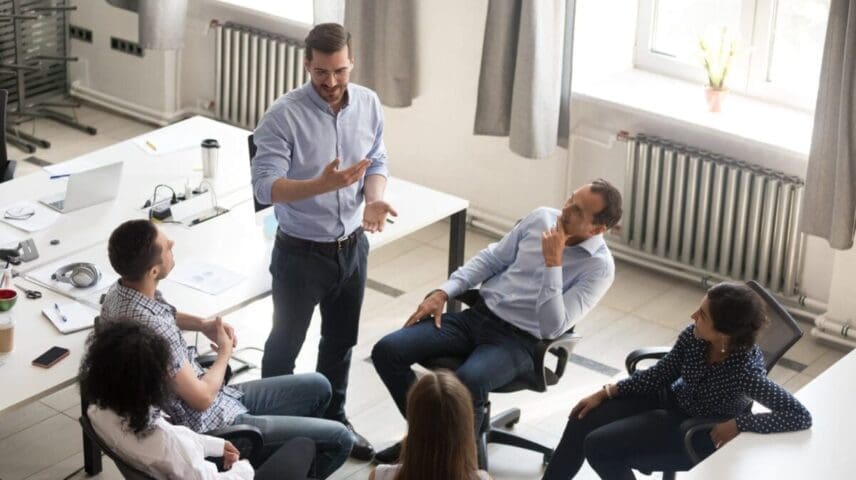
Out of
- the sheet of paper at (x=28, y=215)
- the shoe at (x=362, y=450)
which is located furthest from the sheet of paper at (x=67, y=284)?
the shoe at (x=362, y=450)

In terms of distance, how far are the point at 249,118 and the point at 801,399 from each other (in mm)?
4541

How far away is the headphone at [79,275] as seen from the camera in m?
4.39

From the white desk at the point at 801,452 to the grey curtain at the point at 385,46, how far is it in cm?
330

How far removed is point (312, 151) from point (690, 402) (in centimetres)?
147

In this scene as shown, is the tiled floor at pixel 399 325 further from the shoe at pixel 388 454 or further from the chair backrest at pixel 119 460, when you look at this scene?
the chair backrest at pixel 119 460

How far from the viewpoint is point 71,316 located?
4.21 m

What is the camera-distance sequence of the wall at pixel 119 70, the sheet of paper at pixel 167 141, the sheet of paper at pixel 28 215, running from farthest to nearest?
the wall at pixel 119 70 → the sheet of paper at pixel 167 141 → the sheet of paper at pixel 28 215

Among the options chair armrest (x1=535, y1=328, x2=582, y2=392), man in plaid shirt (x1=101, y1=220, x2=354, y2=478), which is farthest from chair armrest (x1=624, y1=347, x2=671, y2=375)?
man in plaid shirt (x1=101, y1=220, x2=354, y2=478)

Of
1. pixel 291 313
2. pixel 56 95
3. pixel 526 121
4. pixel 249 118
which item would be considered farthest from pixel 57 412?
pixel 56 95

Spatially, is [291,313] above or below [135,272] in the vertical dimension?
below

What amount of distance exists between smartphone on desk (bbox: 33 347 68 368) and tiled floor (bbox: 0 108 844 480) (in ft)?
2.43

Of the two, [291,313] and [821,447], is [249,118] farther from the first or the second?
[821,447]

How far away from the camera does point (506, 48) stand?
612 cm

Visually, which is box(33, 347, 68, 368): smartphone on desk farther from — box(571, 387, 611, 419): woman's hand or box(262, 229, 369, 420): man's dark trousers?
box(571, 387, 611, 419): woman's hand
